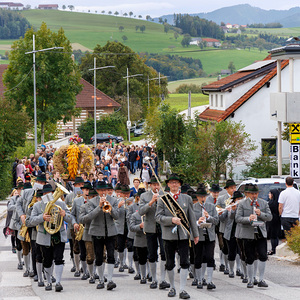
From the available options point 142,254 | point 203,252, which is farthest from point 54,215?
point 203,252

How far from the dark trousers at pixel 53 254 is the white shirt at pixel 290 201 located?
251 inches

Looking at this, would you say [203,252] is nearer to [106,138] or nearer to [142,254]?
[142,254]

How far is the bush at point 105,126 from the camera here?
74.8 meters

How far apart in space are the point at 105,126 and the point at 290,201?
197 feet

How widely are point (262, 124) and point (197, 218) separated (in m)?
29.0

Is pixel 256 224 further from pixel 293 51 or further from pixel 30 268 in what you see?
pixel 293 51

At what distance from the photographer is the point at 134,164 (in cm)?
4284

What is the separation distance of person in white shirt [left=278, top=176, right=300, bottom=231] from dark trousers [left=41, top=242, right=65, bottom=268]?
20.7 feet

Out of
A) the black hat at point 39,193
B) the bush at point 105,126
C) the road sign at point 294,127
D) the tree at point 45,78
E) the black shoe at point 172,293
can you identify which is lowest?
the black shoe at point 172,293

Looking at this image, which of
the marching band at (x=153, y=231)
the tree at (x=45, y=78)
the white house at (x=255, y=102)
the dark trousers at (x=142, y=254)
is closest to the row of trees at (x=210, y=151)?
the white house at (x=255, y=102)

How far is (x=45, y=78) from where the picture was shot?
173 feet

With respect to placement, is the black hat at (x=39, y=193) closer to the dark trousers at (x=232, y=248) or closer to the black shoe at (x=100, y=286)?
the black shoe at (x=100, y=286)

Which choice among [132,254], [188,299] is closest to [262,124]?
[132,254]

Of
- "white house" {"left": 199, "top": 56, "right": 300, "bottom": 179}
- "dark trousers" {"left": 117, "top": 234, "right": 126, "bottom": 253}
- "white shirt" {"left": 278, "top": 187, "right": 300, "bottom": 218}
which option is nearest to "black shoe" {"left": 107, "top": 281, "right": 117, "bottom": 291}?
"dark trousers" {"left": 117, "top": 234, "right": 126, "bottom": 253}
